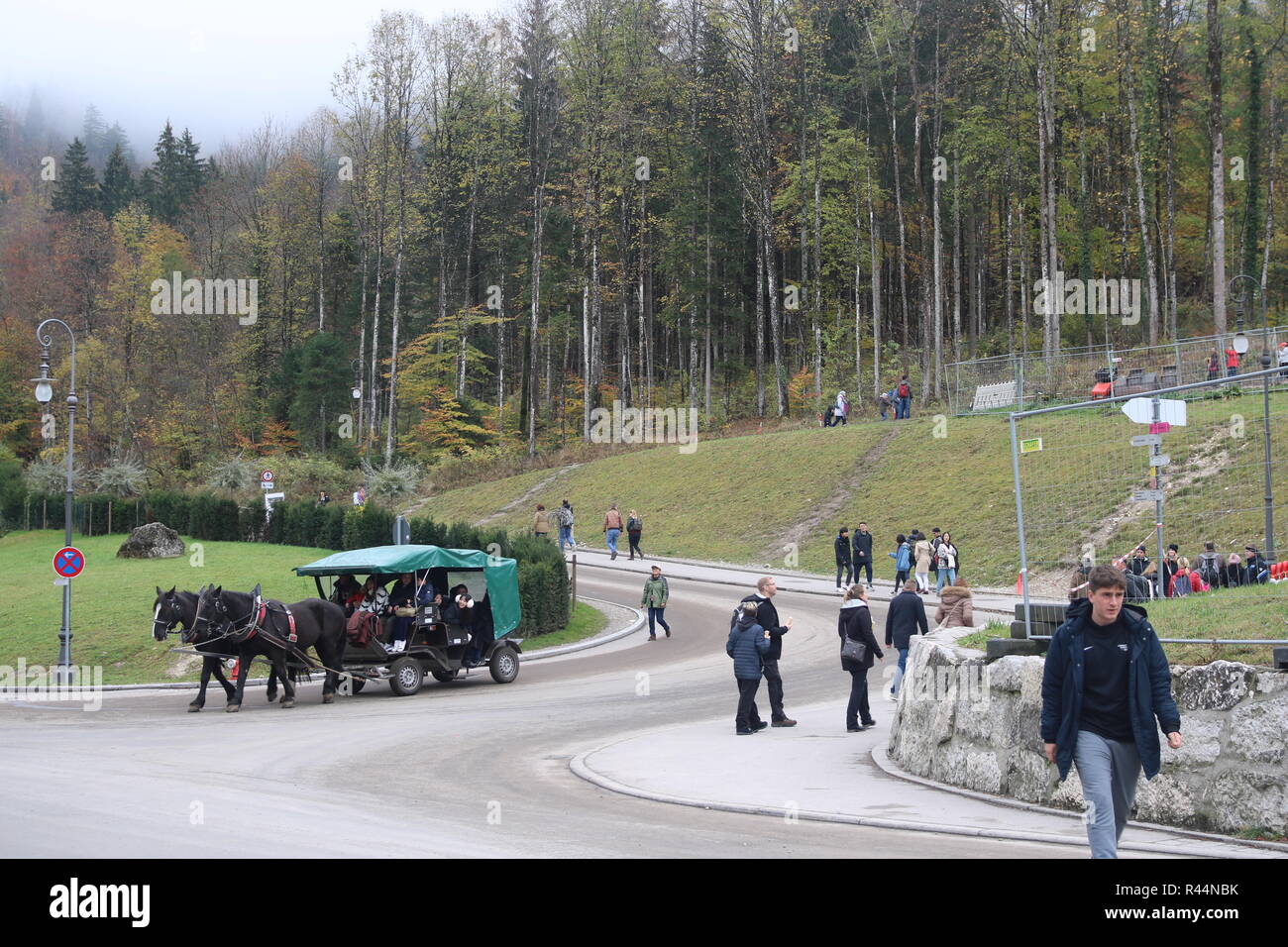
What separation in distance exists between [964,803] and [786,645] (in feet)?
44.8

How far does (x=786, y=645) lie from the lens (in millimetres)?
24062

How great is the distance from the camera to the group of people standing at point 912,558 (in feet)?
95.9

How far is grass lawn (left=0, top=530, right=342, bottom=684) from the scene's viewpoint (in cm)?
2339

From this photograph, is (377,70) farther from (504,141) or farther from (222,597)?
(222,597)

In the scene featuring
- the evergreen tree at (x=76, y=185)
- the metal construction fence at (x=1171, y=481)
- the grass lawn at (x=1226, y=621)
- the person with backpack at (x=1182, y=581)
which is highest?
the evergreen tree at (x=76, y=185)

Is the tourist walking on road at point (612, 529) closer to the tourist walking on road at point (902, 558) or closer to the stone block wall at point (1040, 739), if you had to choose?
the tourist walking on road at point (902, 558)

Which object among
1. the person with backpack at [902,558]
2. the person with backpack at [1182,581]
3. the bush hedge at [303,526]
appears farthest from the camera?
the person with backpack at [902,558]

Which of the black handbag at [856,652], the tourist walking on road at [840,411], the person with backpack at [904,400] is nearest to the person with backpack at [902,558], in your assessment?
the person with backpack at [904,400]

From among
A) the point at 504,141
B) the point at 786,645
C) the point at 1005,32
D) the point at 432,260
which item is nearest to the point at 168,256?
the point at 432,260

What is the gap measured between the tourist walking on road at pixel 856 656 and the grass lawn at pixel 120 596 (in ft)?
44.6

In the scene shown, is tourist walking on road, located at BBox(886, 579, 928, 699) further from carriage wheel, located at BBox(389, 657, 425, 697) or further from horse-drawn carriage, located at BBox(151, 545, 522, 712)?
carriage wheel, located at BBox(389, 657, 425, 697)

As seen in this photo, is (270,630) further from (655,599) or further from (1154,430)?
(1154,430)

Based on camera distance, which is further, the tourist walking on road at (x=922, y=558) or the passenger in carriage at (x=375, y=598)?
the tourist walking on road at (x=922, y=558)

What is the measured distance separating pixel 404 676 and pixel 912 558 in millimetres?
16460
